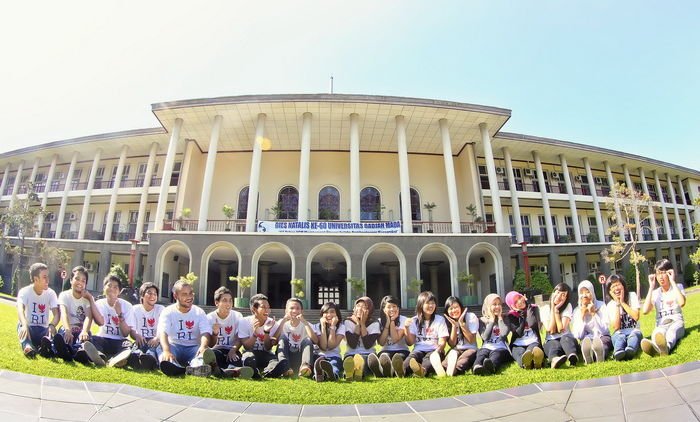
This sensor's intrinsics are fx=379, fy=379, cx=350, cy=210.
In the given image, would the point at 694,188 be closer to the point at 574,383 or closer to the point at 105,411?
the point at 574,383

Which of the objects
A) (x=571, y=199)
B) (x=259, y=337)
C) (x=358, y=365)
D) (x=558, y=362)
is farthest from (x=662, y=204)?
(x=259, y=337)

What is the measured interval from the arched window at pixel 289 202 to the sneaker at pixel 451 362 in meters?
16.7

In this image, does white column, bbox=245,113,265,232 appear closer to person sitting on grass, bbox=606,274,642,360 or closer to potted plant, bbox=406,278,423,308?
potted plant, bbox=406,278,423,308

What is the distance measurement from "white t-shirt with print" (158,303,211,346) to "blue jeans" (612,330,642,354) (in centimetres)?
523

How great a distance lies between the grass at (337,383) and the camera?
385 cm

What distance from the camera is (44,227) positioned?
938 inches

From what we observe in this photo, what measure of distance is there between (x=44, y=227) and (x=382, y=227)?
21935 millimetres

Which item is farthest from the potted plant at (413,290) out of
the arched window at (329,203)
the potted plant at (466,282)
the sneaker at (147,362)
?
the sneaker at (147,362)

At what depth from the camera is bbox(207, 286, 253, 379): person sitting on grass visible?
16.0 feet

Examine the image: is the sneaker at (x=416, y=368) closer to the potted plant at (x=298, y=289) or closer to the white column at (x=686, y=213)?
the potted plant at (x=298, y=289)

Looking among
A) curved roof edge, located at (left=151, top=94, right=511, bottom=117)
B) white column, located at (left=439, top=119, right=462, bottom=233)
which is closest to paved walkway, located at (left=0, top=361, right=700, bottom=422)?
white column, located at (left=439, top=119, right=462, bottom=233)

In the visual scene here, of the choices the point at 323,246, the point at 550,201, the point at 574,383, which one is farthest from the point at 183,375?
the point at 550,201

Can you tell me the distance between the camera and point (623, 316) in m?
5.13

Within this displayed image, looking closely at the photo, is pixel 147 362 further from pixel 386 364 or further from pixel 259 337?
pixel 386 364
